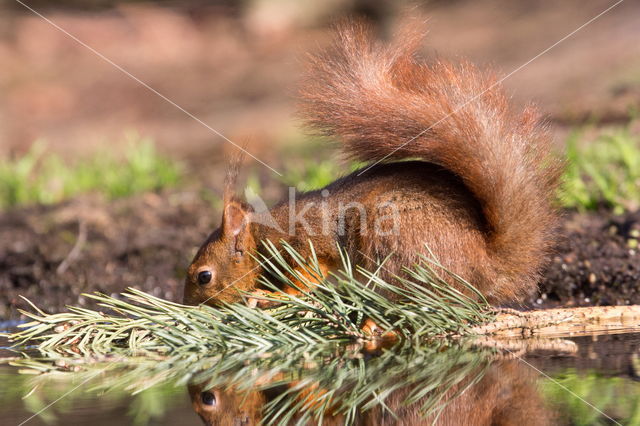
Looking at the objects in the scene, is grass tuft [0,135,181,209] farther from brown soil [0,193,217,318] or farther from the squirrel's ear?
the squirrel's ear

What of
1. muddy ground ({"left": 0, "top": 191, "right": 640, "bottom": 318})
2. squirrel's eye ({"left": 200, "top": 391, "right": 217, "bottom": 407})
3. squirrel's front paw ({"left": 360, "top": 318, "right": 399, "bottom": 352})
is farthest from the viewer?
muddy ground ({"left": 0, "top": 191, "right": 640, "bottom": 318})

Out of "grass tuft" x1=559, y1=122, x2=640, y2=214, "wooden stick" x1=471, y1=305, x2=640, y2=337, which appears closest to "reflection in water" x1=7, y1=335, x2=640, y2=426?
"wooden stick" x1=471, y1=305, x2=640, y2=337

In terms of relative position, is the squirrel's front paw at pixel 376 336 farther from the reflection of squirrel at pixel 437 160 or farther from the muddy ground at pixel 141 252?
the muddy ground at pixel 141 252

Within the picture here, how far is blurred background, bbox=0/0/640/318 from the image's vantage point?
4.62 metres

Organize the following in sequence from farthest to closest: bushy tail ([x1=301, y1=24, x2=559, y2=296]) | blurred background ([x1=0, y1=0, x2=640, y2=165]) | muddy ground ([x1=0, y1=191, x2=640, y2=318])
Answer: blurred background ([x1=0, y1=0, x2=640, y2=165]) → muddy ground ([x1=0, y1=191, x2=640, y2=318]) → bushy tail ([x1=301, y1=24, x2=559, y2=296])

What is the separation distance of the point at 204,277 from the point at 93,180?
3.28m

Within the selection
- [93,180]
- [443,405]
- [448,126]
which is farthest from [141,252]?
[443,405]

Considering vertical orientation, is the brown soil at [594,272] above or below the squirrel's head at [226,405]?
above

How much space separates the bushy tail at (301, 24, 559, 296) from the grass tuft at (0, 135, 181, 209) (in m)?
3.56

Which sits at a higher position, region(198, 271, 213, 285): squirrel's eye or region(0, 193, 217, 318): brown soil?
region(0, 193, 217, 318): brown soil

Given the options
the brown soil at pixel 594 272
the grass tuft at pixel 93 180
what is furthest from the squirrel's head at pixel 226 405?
the grass tuft at pixel 93 180

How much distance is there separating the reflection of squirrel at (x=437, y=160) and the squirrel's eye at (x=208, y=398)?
97 centimetres

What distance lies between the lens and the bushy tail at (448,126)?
313 centimetres

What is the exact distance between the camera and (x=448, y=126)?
313 cm
